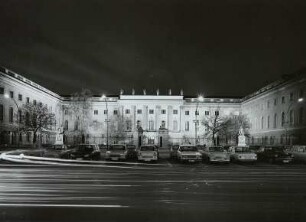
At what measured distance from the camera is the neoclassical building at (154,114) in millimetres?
77000

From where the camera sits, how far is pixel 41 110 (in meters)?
82.1

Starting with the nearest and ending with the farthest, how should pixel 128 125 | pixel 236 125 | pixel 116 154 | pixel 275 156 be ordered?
pixel 116 154 → pixel 275 156 → pixel 236 125 → pixel 128 125

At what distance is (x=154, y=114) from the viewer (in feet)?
427

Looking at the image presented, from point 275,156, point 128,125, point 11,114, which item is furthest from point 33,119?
point 128,125

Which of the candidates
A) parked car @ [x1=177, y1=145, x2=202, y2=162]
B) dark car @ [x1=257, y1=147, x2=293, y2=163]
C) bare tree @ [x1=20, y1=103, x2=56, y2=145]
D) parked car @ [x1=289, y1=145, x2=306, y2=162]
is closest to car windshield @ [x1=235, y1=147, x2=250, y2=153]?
dark car @ [x1=257, y1=147, x2=293, y2=163]

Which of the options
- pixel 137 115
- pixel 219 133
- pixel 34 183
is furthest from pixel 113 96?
pixel 34 183

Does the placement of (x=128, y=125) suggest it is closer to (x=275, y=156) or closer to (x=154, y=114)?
(x=154, y=114)

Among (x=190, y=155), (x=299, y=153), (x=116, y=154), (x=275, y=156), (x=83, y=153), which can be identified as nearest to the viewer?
(x=190, y=155)

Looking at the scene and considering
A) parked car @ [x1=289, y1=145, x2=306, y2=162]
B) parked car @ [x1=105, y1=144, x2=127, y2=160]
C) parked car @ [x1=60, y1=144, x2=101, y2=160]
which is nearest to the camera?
parked car @ [x1=105, y1=144, x2=127, y2=160]

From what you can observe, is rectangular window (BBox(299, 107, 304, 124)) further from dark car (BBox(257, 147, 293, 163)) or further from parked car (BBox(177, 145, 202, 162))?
parked car (BBox(177, 145, 202, 162))

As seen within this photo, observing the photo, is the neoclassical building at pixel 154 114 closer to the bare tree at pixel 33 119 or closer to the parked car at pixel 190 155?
the bare tree at pixel 33 119

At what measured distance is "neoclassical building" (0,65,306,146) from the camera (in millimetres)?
77000

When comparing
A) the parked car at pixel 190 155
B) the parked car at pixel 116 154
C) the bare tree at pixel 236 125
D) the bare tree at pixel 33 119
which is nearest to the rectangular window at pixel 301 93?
the bare tree at pixel 236 125

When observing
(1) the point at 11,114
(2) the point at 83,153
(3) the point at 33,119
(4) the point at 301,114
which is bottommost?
(2) the point at 83,153
